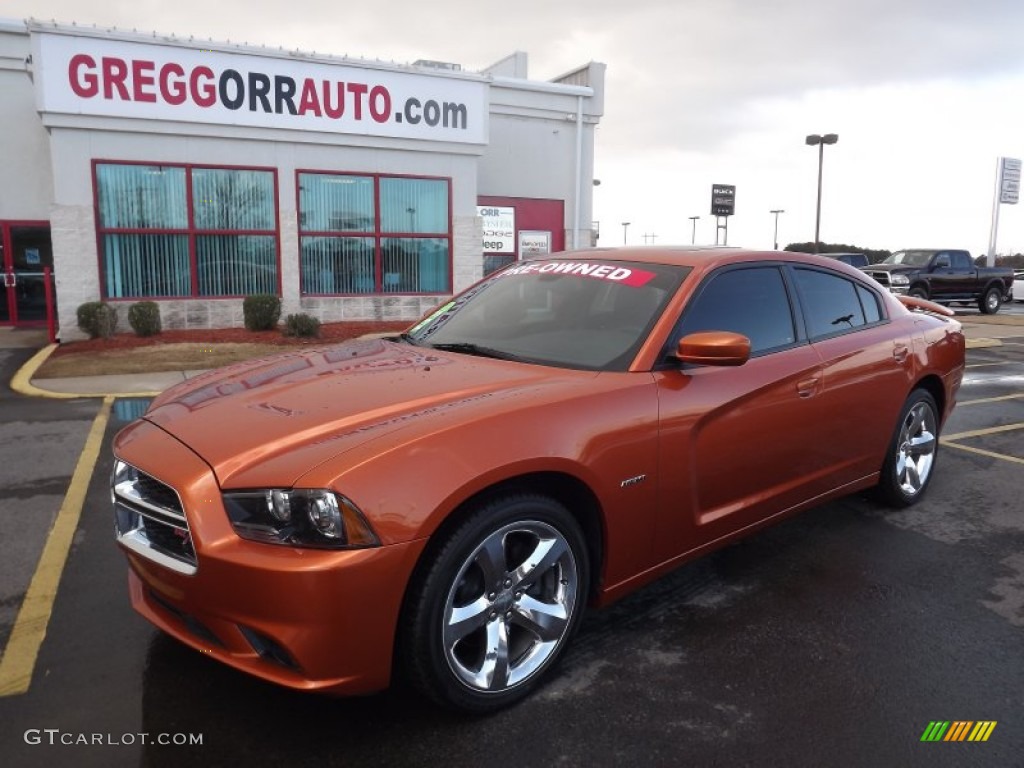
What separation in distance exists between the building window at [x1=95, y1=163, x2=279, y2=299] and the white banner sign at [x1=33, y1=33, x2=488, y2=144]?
104 centimetres

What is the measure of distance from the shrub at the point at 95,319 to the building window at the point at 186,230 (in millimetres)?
968

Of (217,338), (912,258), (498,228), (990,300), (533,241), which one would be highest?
(498,228)

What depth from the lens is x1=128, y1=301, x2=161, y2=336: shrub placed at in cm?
1355

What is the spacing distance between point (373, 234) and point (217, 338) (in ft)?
13.4

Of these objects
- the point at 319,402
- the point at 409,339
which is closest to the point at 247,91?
the point at 409,339

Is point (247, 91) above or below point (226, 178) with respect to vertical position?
above

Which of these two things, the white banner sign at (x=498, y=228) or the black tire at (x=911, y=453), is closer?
the black tire at (x=911, y=453)

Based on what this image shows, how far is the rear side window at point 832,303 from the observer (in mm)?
4207

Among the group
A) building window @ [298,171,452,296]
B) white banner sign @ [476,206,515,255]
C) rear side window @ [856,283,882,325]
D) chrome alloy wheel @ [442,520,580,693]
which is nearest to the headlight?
chrome alloy wheel @ [442,520,580,693]

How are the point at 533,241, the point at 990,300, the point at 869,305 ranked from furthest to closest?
the point at 990,300 → the point at 533,241 → the point at 869,305

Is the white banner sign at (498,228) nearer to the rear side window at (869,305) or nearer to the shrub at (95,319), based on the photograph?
the shrub at (95,319)

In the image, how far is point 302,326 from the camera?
13.8 metres

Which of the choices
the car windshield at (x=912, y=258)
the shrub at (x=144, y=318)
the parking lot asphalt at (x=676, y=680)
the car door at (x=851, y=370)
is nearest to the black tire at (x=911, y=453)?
the car door at (x=851, y=370)

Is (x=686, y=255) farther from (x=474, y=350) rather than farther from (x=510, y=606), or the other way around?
(x=510, y=606)
